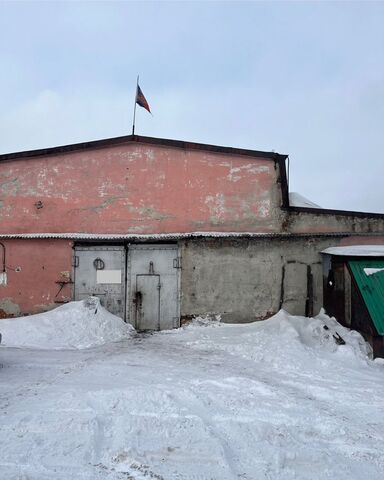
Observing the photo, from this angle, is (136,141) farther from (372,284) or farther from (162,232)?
(372,284)

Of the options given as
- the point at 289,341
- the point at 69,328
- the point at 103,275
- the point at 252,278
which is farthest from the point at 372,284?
the point at 69,328

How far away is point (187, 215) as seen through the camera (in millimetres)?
10531

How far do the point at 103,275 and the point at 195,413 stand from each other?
656cm

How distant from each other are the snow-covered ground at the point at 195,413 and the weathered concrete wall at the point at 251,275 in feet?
7.51

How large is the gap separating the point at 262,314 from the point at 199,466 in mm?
7027

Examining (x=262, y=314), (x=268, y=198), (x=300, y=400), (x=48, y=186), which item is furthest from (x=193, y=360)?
(x=48, y=186)

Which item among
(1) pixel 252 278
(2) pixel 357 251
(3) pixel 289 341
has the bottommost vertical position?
(3) pixel 289 341

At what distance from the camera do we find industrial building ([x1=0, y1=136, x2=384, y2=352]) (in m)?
10.1

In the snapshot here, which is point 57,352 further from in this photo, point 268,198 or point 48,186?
point 268,198

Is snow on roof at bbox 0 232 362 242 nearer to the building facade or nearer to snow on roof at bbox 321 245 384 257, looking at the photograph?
the building facade

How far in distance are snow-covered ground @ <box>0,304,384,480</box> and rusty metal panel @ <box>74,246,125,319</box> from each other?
259cm

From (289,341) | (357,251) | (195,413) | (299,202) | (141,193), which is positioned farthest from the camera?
(299,202)

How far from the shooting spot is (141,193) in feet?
35.0

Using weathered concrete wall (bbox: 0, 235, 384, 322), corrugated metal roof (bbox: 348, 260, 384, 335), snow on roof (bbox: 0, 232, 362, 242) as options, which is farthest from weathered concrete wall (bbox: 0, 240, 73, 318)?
corrugated metal roof (bbox: 348, 260, 384, 335)
